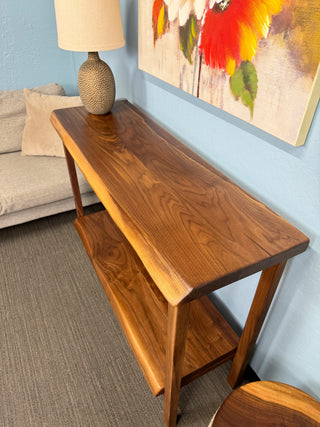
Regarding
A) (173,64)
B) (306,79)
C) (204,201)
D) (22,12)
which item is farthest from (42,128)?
(306,79)

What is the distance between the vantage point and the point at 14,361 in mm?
1362

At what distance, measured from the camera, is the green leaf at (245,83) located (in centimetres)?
83

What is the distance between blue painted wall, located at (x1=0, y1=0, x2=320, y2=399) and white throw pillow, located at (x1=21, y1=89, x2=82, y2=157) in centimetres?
67

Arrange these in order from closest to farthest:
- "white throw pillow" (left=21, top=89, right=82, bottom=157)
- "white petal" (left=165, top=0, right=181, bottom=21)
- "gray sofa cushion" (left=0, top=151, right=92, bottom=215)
Answer: 1. "white petal" (left=165, top=0, right=181, bottom=21)
2. "gray sofa cushion" (left=0, top=151, right=92, bottom=215)
3. "white throw pillow" (left=21, top=89, right=82, bottom=157)

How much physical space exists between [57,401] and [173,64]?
1.44 m

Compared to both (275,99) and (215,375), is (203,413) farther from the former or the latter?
(275,99)

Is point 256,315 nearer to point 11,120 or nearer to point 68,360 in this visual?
point 68,360

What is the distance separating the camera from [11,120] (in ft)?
7.16

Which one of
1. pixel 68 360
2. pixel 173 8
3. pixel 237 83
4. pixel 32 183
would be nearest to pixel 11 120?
pixel 32 183

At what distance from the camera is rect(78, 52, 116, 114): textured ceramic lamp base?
131 centimetres

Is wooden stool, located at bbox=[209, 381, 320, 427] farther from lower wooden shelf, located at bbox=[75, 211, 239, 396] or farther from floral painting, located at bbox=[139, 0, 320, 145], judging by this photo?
floral painting, located at bbox=[139, 0, 320, 145]

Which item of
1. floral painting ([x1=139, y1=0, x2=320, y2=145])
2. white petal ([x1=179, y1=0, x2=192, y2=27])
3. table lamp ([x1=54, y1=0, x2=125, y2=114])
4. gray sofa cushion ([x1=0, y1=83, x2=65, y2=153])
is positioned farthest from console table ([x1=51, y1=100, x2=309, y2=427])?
gray sofa cushion ([x1=0, y1=83, x2=65, y2=153])

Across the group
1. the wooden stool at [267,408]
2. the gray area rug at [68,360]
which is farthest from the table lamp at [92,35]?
the wooden stool at [267,408]

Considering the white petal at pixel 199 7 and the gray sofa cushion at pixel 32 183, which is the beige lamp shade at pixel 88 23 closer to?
the white petal at pixel 199 7
